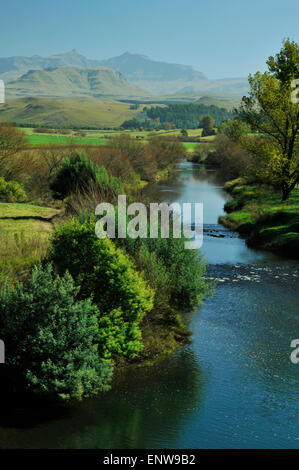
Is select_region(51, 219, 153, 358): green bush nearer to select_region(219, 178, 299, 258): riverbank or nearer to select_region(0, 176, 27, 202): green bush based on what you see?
select_region(219, 178, 299, 258): riverbank

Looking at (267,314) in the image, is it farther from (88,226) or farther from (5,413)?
(5,413)

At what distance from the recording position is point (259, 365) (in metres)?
17.4

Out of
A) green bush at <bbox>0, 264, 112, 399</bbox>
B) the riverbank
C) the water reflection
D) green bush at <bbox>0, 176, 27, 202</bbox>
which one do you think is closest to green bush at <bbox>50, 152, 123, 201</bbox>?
green bush at <bbox>0, 176, 27, 202</bbox>

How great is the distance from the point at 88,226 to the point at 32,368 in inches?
227

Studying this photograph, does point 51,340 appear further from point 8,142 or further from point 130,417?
point 8,142

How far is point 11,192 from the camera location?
1604 inches

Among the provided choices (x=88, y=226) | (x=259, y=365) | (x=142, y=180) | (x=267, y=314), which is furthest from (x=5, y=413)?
(x=142, y=180)

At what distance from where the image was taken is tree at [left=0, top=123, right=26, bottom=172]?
44656mm

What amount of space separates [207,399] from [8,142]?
3637 cm

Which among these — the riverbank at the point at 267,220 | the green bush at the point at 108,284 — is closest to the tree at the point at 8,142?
the riverbank at the point at 267,220

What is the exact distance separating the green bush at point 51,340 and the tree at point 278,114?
3259 centimetres

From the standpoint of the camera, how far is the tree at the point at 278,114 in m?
42.6

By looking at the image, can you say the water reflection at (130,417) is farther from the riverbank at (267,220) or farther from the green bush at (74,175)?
the green bush at (74,175)
